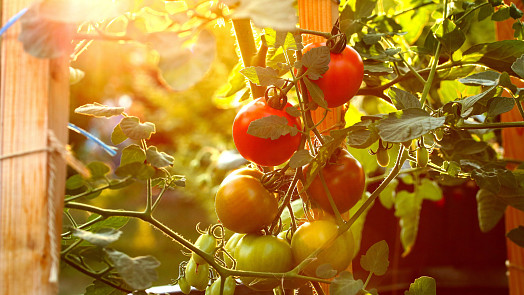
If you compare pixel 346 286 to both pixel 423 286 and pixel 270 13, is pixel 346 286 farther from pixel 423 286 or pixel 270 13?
pixel 270 13

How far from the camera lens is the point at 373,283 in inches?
70.7

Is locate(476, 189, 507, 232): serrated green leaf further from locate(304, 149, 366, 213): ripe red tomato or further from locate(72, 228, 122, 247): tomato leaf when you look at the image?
locate(72, 228, 122, 247): tomato leaf

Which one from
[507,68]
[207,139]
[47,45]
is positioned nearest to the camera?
[47,45]

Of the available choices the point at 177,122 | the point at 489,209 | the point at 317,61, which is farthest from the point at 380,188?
the point at 177,122

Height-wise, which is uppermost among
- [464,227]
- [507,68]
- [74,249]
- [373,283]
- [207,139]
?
[507,68]

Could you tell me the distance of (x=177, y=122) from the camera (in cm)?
351

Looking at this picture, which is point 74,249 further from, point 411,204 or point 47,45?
point 411,204

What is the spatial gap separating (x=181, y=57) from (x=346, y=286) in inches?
9.4

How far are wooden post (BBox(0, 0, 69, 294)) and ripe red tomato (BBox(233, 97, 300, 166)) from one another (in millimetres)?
196

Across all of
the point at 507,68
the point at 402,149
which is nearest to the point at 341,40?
the point at 402,149

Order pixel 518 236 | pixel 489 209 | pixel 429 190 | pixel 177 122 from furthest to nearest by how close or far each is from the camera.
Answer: pixel 177 122 < pixel 429 190 < pixel 489 209 < pixel 518 236

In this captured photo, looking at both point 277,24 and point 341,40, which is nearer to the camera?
point 277,24

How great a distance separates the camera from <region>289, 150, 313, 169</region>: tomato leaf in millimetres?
438

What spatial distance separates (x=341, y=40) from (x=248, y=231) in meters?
0.20
